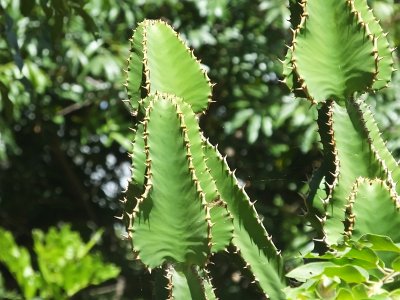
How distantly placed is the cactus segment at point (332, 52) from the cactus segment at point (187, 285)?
546 millimetres

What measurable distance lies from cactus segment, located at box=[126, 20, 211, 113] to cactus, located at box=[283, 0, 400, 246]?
9.0 inches

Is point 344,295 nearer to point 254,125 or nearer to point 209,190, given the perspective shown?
point 209,190

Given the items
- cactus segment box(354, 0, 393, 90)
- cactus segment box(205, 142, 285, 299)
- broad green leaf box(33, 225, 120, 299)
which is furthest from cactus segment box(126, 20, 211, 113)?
broad green leaf box(33, 225, 120, 299)

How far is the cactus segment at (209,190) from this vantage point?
2322 millimetres

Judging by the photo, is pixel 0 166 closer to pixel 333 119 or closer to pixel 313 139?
pixel 313 139

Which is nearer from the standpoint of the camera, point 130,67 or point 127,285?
point 130,67

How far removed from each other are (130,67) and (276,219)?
11.3ft

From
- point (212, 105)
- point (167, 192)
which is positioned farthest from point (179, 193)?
point (212, 105)

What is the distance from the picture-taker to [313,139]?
514cm

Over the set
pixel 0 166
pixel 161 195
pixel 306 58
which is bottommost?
pixel 161 195

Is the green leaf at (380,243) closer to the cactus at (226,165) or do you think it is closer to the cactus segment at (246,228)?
the cactus at (226,165)

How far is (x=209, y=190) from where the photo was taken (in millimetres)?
2326

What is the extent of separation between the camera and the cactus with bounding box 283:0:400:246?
2.47 meters

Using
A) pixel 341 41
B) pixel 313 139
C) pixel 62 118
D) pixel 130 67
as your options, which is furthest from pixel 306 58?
pixel 62 118
